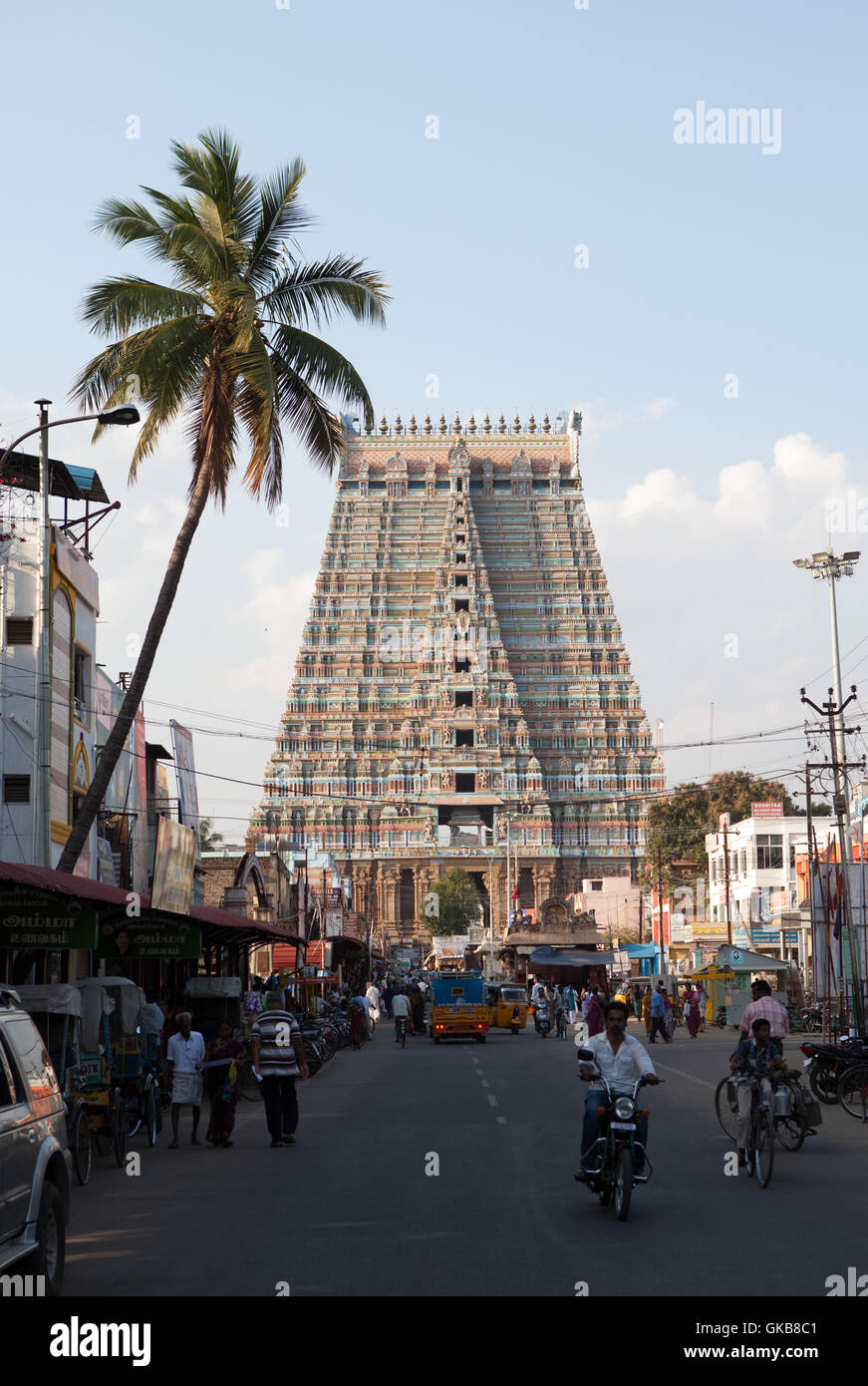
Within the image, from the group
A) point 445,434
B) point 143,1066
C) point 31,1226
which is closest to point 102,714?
point 143,1066

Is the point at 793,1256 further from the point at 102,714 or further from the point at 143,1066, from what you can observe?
the point at 102,714

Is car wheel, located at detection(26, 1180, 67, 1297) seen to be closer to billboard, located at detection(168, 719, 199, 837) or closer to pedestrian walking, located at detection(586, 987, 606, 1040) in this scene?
pedestrian walking, located at detection(586, 987, 606, 1040)

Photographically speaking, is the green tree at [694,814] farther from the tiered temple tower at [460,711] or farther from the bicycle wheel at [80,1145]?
the bicycle wheel at [80,1145]

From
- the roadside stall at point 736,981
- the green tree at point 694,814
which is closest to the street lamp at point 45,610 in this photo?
the roadside stall at point 736,981

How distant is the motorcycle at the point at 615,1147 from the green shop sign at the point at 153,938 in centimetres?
1338

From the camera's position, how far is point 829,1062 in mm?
22406

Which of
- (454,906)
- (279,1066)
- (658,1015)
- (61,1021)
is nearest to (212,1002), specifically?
(279,1066)

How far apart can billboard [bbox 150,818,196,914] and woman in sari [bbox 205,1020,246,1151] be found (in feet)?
26.8

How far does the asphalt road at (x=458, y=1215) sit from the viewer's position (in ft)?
31.1

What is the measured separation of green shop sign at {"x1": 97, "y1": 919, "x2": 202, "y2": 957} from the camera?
2439 centimetres

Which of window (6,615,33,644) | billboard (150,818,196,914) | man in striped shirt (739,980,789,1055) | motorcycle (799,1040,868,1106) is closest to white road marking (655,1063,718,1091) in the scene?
motorcycle (799,1040,868,1106)

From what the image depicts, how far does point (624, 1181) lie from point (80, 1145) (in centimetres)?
611
